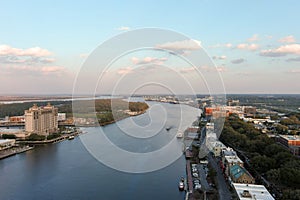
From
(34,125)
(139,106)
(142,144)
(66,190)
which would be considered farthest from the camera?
(139,106)

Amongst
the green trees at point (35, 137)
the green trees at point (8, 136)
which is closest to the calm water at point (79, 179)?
the green trees at point (35, 137)

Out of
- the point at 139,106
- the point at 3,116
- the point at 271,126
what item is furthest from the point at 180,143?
the point at 3,116

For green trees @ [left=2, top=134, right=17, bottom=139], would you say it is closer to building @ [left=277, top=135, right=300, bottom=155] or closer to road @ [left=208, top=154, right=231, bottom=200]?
road @ [left=208, top=154, right=231, bottom=200]

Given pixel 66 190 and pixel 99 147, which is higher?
pixel 99 147

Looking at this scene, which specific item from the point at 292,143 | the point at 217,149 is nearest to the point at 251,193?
the point at 217,149

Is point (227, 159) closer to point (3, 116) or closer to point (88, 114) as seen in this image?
point (88, 114)

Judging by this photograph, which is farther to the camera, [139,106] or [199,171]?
[139,106]
